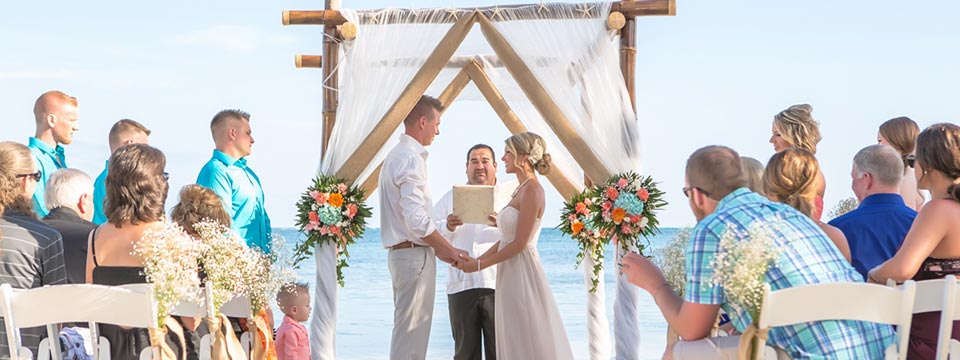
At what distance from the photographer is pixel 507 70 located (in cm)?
791

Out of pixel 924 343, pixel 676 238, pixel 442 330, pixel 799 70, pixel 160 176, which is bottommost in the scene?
pixel 442 330

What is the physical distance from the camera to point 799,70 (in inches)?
1022

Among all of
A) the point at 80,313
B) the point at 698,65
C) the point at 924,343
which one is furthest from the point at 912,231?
the point at 698,65

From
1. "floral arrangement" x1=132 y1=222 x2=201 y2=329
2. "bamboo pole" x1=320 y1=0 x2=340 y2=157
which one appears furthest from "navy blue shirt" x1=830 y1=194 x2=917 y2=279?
"bamboo pole" x1=320 y1=0 x2=340 y2=157

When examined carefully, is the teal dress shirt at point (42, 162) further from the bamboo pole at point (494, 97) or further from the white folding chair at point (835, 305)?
the white folding chair at point (835, 305)

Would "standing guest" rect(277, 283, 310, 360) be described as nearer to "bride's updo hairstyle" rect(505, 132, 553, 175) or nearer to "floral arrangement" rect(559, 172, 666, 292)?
"bride's updo hairstyle" rect(505, 132, 553, 175)

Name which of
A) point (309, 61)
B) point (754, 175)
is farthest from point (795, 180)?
point (309, 61)

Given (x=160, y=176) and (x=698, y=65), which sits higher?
(x=698, y=65)

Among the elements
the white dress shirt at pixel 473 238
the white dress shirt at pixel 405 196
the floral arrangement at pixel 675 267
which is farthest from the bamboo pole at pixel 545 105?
the floral arrangement at pixel 675 267

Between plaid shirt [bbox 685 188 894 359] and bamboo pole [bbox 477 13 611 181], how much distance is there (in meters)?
3.85

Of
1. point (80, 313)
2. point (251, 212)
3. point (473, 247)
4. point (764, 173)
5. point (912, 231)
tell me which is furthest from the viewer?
point (473, 247)

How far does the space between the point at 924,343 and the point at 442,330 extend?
562 inches

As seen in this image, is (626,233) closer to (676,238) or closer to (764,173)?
(764,173)

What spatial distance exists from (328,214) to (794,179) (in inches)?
143
